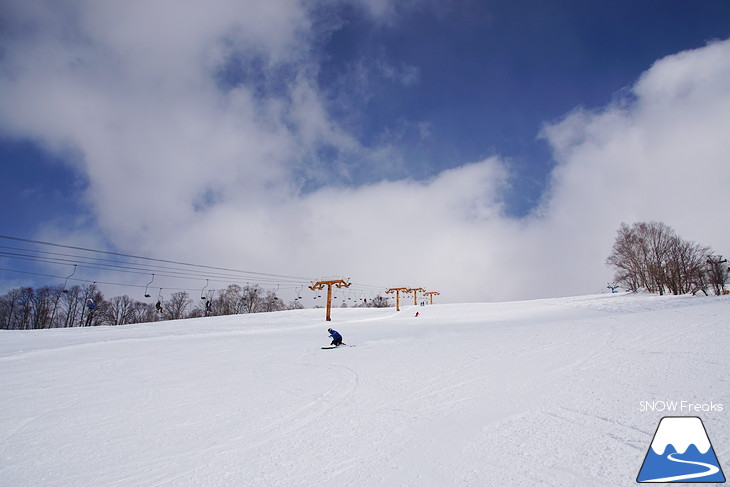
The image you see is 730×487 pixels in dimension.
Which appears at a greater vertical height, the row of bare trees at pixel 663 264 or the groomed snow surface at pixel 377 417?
the row of bare trees at pixel 663 264

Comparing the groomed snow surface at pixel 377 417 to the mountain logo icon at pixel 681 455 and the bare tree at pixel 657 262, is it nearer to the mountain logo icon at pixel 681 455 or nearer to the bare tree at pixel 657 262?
the mountain logo icon at pixel 681 455

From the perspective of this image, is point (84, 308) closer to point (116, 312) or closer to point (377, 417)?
point (116, 312)

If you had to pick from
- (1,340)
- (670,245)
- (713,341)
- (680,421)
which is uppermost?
(670,245)

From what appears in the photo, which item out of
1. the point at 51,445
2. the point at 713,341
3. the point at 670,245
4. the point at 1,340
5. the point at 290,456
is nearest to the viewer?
the point at 290,456

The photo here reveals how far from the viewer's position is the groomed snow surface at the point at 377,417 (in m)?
3.88

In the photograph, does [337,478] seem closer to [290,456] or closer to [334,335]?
[290,456]

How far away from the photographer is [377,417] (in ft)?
18.4

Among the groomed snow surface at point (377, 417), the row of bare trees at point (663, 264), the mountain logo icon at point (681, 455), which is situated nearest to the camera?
the mountain logo icon at point (681, 455)

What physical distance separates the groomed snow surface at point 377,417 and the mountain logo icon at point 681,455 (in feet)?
0.41

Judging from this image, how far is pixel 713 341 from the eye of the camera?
9227mm

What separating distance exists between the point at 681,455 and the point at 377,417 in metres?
4.09

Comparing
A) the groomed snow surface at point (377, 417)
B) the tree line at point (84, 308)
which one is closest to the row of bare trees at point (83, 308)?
the tree line at point (84, 308)

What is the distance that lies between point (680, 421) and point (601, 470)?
205cm

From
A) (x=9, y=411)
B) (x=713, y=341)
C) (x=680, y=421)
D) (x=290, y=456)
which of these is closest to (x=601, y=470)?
(x=680, y=421)
